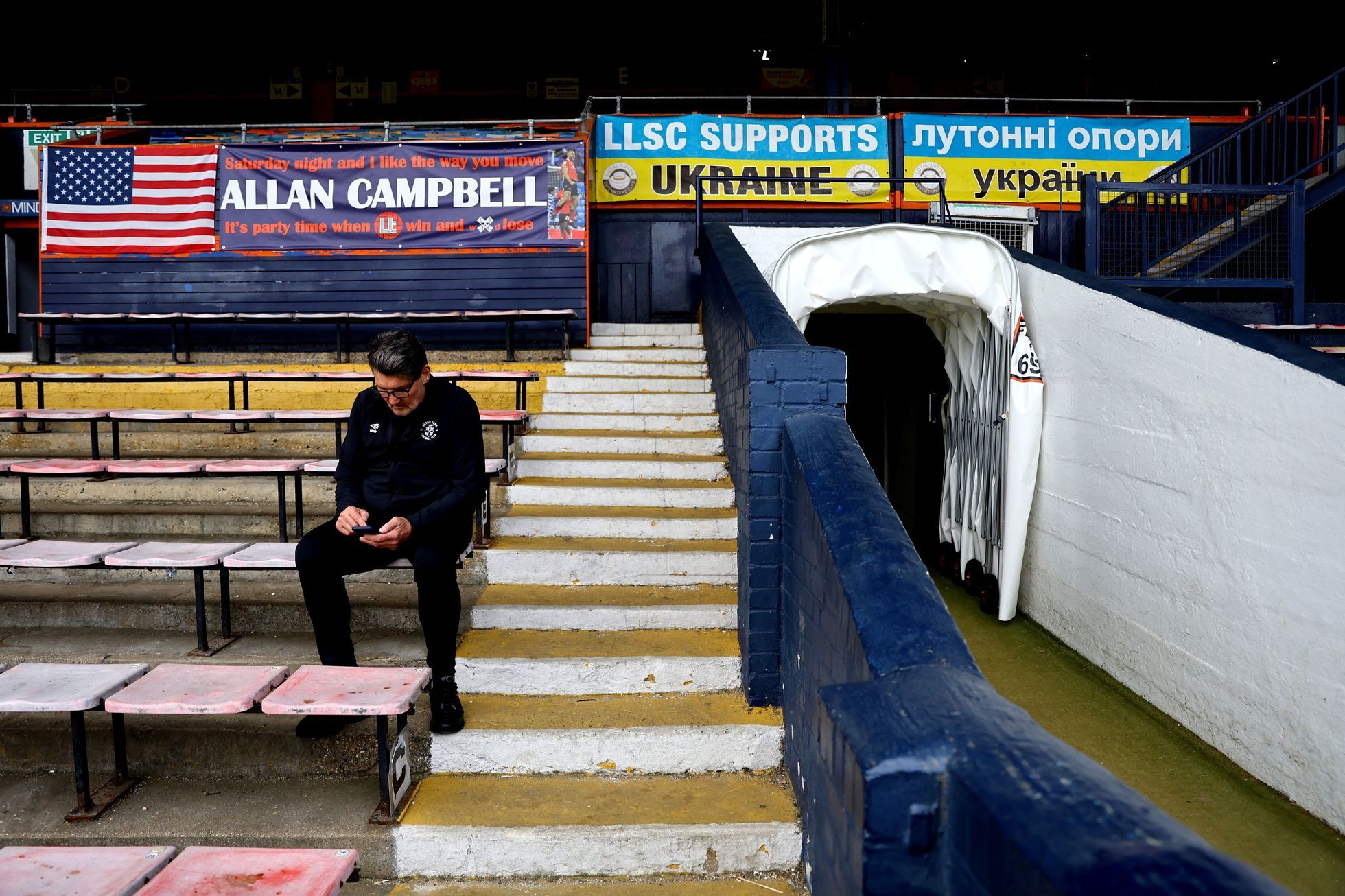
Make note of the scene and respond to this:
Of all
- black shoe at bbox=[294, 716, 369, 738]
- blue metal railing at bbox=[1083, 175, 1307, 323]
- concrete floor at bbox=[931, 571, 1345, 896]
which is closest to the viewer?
black shoe at bbox=[294, 716, 369, 738]

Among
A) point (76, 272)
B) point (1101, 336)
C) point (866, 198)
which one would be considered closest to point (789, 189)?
point (866, 198)

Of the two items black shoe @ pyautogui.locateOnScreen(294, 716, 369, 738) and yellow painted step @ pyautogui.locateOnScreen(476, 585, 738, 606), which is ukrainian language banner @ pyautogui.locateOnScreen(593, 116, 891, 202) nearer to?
yellow painted step @ pyautogui.locateOnScreen(476, 585, 738, 606)

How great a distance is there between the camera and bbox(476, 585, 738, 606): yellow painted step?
152 inches

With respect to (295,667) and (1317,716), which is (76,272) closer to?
(295,667)

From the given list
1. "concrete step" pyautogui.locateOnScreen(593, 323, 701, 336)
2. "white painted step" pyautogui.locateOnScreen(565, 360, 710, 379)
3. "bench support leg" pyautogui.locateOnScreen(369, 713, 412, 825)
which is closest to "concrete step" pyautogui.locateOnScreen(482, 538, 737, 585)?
"bench support leg" pyautogui.locateOnScreen(369, 713, 412, 825)

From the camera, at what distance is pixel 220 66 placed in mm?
15750

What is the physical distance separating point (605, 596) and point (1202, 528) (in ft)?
9.08

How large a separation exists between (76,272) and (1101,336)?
9150mm

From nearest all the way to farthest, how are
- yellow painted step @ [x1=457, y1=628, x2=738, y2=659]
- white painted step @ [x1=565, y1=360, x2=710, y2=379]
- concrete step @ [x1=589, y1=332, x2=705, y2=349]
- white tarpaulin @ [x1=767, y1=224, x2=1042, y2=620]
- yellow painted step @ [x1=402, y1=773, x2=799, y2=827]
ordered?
yellow painted step @ [x1=402, y1=773, x2=799, y2=827]
yellow painted step @ [x1=457, y1=628, x2=738, y2=659]
white tarpaulin @ [x1=767, y1=224, x2=1042, y2=620]
white painted step @ [x1=565, y1=360, x2=710, y2=379]
concrete step @ [x1=589, y1=332, x2=705, y2=349]

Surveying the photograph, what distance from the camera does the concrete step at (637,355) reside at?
712 centimetres

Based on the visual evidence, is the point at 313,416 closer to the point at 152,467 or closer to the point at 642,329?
the point at 152,467

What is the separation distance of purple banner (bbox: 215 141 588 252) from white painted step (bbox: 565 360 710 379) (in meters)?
1.98

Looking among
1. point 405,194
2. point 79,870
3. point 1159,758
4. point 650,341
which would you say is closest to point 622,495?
point 1159,758

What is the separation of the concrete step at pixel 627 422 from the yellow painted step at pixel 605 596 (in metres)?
1.77
